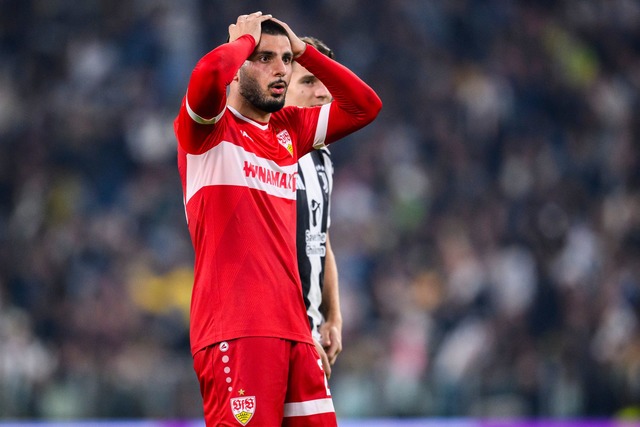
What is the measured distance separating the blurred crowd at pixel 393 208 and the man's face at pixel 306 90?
4.56 meters

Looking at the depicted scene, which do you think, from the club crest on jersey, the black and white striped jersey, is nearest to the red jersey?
the club crest on jersey

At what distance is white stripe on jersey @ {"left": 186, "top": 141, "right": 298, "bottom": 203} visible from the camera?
171 inches

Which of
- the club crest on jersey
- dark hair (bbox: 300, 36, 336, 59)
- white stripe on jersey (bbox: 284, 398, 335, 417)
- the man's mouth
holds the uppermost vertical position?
dark hair (bbox: 300, 36, 336, 59)

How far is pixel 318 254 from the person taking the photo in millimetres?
5250

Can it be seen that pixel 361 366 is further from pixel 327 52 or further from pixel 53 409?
pixel 327 52

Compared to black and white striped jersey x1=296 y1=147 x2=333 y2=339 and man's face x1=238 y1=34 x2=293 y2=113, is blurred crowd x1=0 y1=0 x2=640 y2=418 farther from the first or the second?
man's face x1=238 y1=34 x2=293 y2=113

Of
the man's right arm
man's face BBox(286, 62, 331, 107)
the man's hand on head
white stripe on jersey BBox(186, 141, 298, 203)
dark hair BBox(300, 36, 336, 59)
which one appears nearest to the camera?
the man's right arm

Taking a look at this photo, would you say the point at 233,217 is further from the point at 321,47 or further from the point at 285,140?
the point at 321,47

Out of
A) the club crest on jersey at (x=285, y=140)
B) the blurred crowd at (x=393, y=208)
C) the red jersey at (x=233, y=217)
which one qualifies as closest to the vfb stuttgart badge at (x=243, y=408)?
the red jersey at (x=233, y=217)

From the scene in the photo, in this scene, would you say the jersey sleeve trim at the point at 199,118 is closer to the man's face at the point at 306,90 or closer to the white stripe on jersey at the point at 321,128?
the white stripe on jersey at the point at 321,128

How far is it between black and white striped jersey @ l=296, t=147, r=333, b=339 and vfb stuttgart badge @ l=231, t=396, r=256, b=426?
3.26 feet

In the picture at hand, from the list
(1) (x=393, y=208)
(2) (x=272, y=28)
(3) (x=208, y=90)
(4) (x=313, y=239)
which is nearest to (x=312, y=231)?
(4) (x=313, y=239)

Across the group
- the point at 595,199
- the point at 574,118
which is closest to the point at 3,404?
the point at 595,199

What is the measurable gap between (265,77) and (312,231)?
987mm
